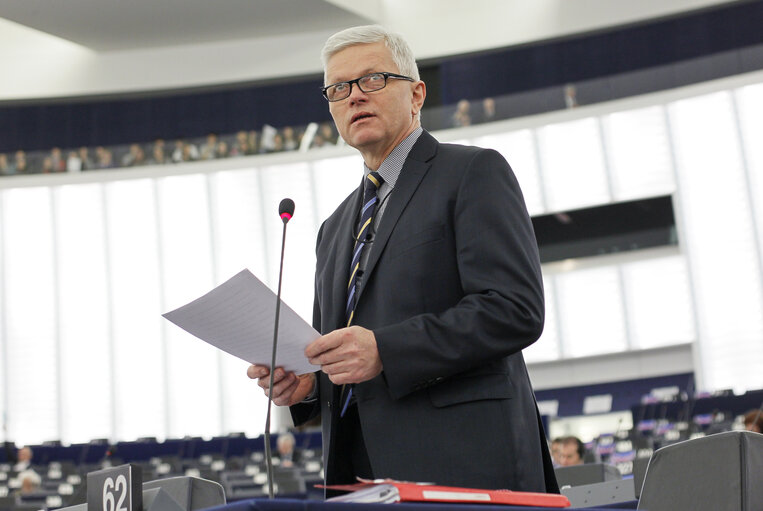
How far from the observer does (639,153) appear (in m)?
16.3

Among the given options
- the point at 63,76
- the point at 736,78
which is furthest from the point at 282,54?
Result: the point at 736,78

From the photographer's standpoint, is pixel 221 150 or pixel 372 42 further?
pixel 221 150

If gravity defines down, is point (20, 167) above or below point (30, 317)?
above

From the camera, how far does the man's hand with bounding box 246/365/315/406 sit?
1.95m

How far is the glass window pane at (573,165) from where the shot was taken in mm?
16438

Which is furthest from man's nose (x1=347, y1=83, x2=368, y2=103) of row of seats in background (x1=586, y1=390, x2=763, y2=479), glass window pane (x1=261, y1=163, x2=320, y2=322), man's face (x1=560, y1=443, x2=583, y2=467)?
glass window pane (x1=261, y1=163, x2=320, y2=322)

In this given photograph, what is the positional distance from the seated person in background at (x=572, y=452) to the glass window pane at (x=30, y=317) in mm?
12632

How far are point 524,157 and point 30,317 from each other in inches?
376

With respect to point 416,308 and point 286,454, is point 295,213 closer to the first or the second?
point 286,454

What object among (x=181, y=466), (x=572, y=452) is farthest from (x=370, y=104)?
(x=181, y=466)

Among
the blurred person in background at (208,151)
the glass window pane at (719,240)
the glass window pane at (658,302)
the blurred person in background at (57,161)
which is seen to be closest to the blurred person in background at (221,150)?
the blurred person in background at (208,151)

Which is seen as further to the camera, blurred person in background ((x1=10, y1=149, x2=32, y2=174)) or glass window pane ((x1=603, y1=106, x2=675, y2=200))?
blurred person in background ((x1=10, y1=149, x2=32, y2=174))

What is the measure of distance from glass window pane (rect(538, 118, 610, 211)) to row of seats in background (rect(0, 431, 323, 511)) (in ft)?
20.1

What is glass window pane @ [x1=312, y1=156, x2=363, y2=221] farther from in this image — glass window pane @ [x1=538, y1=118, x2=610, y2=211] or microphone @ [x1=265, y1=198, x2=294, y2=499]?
microphone @ [x1=265, y1=198, x2=294, y2=499]
